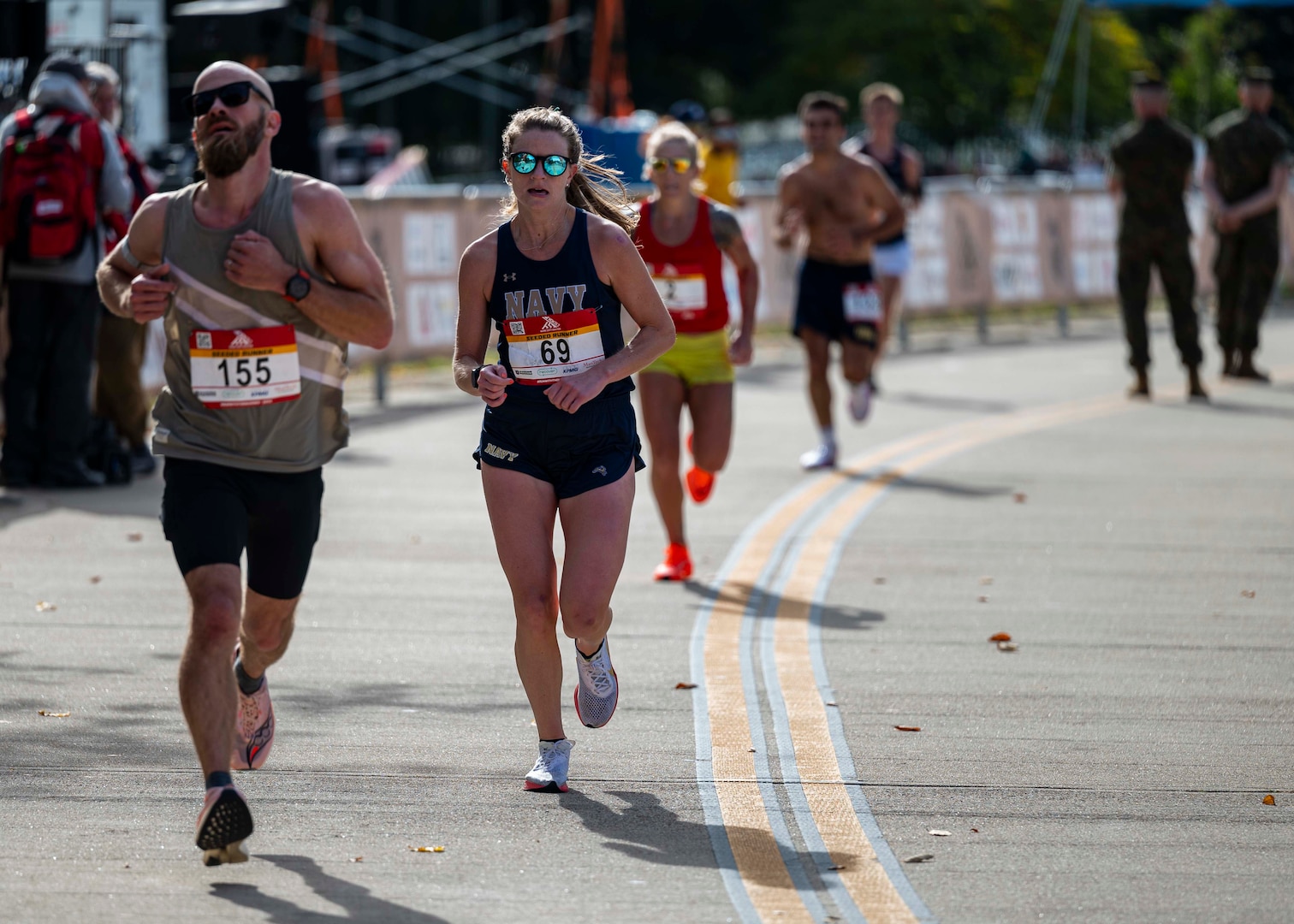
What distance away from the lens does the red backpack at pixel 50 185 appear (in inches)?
423

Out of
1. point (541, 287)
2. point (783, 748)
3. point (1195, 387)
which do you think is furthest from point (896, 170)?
point (541, 287)

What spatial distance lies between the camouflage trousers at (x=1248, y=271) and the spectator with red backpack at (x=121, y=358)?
939 centimetres

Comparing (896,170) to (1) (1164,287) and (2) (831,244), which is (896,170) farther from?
(2) (831,244)

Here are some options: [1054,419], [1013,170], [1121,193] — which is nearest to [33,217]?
[1054,419]

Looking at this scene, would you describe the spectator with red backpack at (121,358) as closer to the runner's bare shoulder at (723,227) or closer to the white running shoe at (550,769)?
the runner's bare shoulder at (723,227)

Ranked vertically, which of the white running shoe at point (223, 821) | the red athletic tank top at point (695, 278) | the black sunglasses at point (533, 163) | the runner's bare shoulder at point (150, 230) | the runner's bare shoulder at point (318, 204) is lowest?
the white running shoe at point (223, 821)

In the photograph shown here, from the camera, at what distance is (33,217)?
10828mm

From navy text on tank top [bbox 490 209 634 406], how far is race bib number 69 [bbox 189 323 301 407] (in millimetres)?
720

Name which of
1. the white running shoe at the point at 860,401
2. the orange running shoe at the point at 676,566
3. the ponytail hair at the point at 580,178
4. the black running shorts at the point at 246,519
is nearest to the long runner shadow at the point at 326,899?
the black running shorts at the point at 246,519

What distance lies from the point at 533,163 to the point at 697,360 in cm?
363

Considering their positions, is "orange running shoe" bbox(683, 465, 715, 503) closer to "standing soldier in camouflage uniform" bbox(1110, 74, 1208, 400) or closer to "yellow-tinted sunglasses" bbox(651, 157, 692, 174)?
"yellow-tinted sunglasses" bbox(651, 157, 692, 174)

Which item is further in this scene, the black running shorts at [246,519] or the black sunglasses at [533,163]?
the black sunglasses at [533,163]

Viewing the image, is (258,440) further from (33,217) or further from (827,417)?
(827,417)

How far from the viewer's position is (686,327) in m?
9.19
